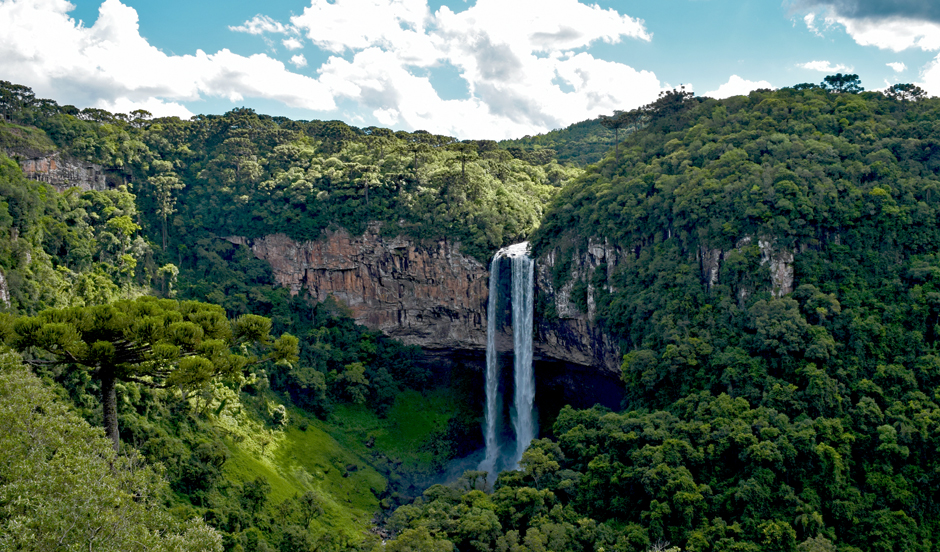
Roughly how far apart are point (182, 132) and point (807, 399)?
4541cm

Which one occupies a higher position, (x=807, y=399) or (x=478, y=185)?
(x=478, y=185)

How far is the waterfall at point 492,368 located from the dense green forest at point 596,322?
153 centimetres

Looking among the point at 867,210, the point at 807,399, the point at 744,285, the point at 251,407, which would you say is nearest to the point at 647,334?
the point at 744,285

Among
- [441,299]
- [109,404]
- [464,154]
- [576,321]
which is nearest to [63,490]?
[109,404]

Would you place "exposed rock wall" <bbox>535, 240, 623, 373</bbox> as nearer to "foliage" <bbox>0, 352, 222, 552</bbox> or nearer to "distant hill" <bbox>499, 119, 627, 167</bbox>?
"distant hill" <bbox>499, 119, 627, 167</bbox>

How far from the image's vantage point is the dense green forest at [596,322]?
2172 cm

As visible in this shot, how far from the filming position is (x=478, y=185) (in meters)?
42.2

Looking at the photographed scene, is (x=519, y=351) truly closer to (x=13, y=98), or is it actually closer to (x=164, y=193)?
(x=164, y=193)

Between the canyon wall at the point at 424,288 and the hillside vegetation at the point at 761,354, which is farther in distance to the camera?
the canyon wall at the point at 424,288

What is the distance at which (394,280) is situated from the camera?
42.6 m

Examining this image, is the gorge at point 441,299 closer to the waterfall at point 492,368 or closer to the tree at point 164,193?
the waterfall at point 492,368

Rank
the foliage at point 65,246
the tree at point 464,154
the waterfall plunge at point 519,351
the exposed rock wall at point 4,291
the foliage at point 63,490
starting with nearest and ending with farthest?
the foliage at point 63,490
the exposed rock wall at point 4,291
the foliage at point 65,246
the waterfall plunge at point 519,351
the tree at point 464,154

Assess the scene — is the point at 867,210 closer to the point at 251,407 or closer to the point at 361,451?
the point at 361,451

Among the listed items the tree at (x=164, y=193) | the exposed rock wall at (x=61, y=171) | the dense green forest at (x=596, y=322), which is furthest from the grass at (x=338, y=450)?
the exposed rock wall at (x=61, y=171)
